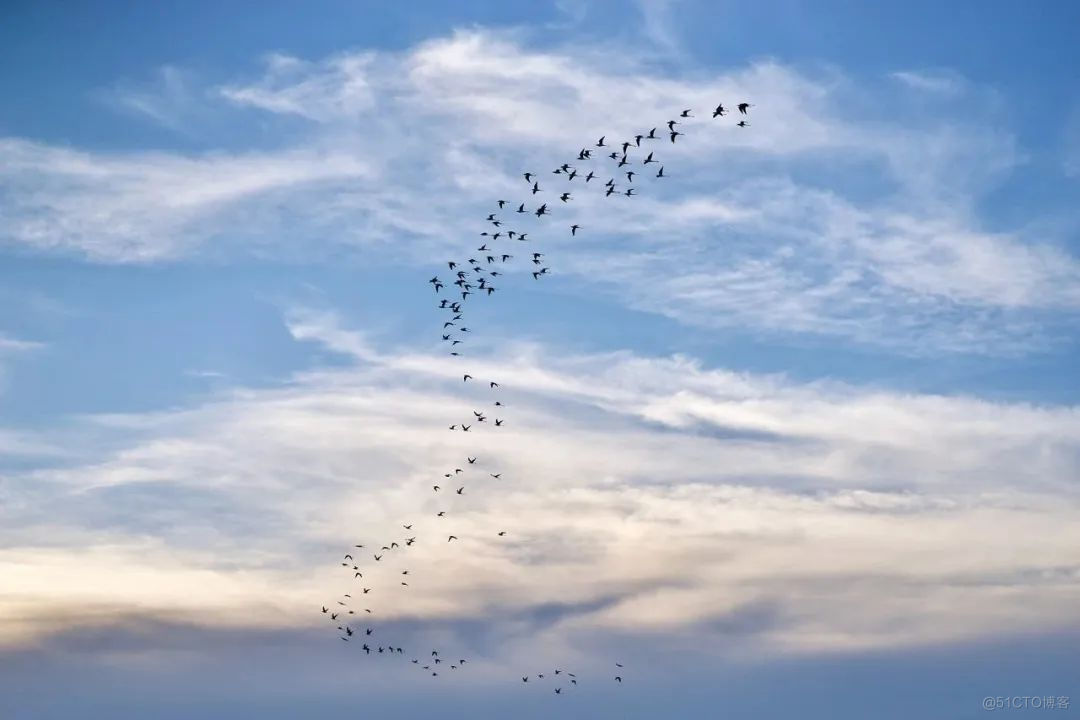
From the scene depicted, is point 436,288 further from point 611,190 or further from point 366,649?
point 366,649

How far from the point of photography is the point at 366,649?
195500mm

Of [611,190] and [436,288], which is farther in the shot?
[436,288]

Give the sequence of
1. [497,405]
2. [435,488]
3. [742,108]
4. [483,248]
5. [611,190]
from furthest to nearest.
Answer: [435,488]
[497,405]
[483,248]
[611,190]
[742,108]

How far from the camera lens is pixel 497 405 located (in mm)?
179750

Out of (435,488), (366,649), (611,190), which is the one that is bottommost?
(366,649)

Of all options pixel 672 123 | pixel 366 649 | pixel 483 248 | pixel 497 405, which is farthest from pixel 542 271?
pixel 366 649

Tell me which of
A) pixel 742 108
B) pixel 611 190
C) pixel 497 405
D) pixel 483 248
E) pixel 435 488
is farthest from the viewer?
pixel 435 488

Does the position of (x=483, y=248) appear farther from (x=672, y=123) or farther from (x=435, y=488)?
(x=435, y=488)

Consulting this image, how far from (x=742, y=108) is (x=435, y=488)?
280ft

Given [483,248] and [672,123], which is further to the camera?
[483,248]

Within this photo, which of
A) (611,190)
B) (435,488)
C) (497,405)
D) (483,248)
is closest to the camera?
(611,190)

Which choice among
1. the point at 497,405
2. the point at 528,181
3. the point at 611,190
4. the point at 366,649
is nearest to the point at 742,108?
the point at 611,190

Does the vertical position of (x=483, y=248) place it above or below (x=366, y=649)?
above

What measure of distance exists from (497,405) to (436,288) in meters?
21.8
